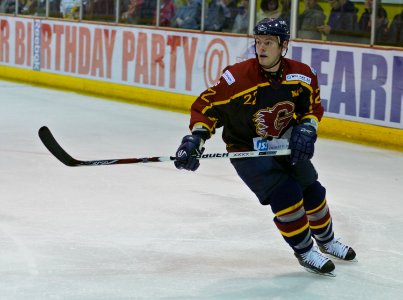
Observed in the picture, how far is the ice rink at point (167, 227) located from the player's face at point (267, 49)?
79cm

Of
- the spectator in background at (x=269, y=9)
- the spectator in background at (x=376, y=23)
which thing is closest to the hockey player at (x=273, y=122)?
the spectator in background at (x=376, y=23)

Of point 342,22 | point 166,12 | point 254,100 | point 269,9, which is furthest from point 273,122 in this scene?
point 166,12

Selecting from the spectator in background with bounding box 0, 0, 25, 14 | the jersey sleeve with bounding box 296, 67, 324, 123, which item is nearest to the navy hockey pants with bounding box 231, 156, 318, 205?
the jersey sleeve with bounding box 296, 67, 324, 123

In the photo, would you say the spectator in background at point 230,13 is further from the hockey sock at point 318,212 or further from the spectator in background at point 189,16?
the hockey sock at point 318,212

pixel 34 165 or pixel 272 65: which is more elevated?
pixel 272 65

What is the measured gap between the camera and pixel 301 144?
3.61 meters

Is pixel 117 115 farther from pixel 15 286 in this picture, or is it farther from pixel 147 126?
pixel 15 286

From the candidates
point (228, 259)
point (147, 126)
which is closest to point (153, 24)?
point (147, 126)

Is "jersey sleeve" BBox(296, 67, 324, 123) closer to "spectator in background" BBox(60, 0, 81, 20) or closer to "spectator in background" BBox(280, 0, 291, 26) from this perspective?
"spectator in background" BBox(280, 0, 291, 26)

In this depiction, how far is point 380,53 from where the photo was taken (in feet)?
24.7

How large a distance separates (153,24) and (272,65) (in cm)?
633

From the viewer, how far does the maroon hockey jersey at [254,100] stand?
366 cm

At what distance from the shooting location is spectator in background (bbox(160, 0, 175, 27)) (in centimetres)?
966

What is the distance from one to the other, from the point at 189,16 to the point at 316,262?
599 centimetres
